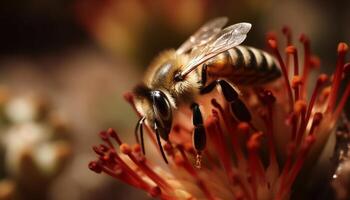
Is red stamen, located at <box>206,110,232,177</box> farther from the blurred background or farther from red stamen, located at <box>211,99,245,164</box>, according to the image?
the blurred background

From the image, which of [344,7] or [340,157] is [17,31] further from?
[340,157]

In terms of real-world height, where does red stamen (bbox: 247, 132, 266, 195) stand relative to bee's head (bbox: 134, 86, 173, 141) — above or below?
below

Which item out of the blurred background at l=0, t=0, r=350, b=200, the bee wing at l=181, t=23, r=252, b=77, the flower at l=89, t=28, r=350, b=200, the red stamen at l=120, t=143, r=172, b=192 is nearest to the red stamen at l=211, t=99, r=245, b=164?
the flower at l=89, t=28, r=350, b=200

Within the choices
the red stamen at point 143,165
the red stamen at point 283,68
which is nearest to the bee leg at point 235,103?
the red stamen at point 283,68

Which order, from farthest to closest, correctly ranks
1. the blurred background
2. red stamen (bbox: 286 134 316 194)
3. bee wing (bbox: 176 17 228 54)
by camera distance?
the blurred background
bee wing (bbox: 176 17 228 54)
red stamen (bbox: 286 134 316 194)

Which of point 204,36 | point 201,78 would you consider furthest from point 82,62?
point 201,78

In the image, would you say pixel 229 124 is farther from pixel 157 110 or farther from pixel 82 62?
pixel 82 62

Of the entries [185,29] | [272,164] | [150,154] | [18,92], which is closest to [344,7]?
[185,29]
